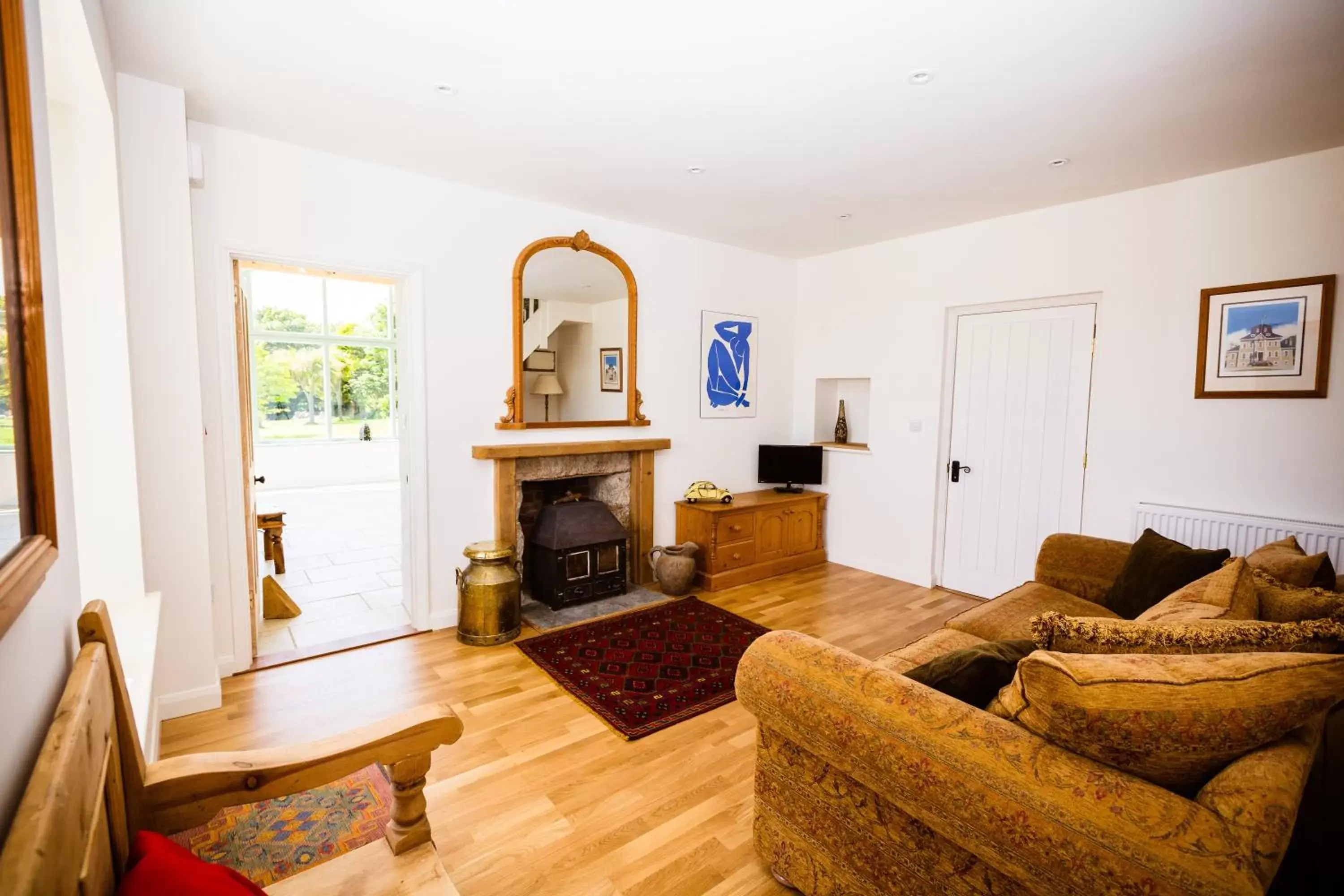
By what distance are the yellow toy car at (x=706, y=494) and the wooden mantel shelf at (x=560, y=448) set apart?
0.39 meters

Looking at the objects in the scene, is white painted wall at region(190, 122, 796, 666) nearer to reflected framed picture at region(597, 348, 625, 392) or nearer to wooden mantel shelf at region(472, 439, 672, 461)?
wooden mantel shelf at region(472, 439, 672, 461)

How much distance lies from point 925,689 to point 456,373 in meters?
3.12

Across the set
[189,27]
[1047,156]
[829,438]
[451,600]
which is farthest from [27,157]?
[829,438]

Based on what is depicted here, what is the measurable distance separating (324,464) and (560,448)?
705 centimetres

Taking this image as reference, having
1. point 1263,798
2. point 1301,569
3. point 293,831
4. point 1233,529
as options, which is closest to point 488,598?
point 293,831

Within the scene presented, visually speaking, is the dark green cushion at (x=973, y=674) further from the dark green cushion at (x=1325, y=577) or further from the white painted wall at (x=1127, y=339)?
the white painted wall at (x=1127, y=339)

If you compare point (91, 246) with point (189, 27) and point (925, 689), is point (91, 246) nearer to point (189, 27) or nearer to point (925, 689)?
point (189, 27)

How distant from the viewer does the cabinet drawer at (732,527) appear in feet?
15.2

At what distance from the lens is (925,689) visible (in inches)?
59.9

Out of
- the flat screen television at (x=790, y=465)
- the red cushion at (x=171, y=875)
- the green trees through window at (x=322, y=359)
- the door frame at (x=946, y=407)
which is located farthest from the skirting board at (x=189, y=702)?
the green trees through window at (x=322, y=359)

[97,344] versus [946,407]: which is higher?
[97,344]

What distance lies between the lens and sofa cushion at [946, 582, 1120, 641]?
2592mm

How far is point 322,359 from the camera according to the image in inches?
378

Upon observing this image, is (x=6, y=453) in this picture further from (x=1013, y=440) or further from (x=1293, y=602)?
(x=1013, y=440)
